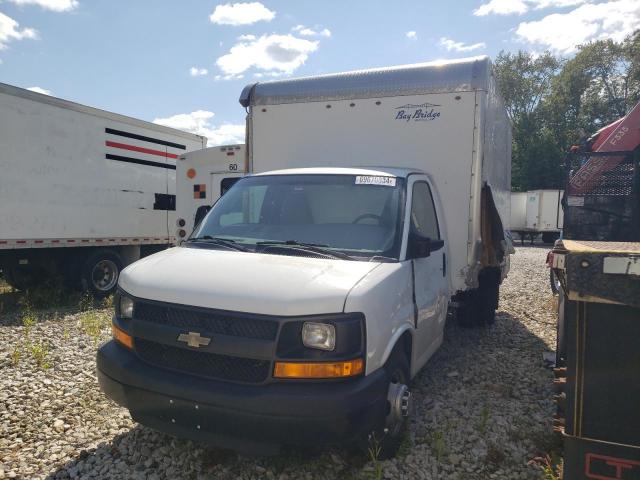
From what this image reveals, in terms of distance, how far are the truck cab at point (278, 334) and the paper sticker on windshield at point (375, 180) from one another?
229 millimetres

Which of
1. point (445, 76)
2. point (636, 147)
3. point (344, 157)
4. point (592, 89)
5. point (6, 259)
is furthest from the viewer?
point (592, 89)

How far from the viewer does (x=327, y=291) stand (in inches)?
105

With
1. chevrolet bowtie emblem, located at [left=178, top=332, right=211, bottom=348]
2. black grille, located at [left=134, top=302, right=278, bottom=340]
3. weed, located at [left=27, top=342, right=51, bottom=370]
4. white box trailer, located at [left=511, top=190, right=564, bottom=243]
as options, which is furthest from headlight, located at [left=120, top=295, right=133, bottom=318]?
white box trailer, located at [left=511, top=190, right=564, bottom=243]

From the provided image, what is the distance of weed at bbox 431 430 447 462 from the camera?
3334mm

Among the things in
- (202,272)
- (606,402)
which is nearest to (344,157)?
(202,272)

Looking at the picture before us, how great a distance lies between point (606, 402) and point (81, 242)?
8.73 m

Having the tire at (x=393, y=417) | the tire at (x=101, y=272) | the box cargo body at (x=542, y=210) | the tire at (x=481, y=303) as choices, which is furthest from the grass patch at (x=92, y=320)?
the box cargo body at (x=542, y=210)

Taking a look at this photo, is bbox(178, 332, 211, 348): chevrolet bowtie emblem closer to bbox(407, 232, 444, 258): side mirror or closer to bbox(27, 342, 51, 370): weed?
bbox(407, 232, 444, 258): side mirror

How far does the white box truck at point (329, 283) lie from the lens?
2619mm

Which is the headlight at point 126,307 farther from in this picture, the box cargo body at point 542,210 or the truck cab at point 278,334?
the box cargo body at point 542,210

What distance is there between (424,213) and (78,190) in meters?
6.98

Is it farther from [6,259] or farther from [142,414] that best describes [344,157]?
[6,259]

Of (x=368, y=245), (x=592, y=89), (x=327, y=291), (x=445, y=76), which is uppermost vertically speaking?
(x=592, y=89)

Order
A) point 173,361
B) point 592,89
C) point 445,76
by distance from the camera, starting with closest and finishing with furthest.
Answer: point 173,361, point 445,76, point 592,89
